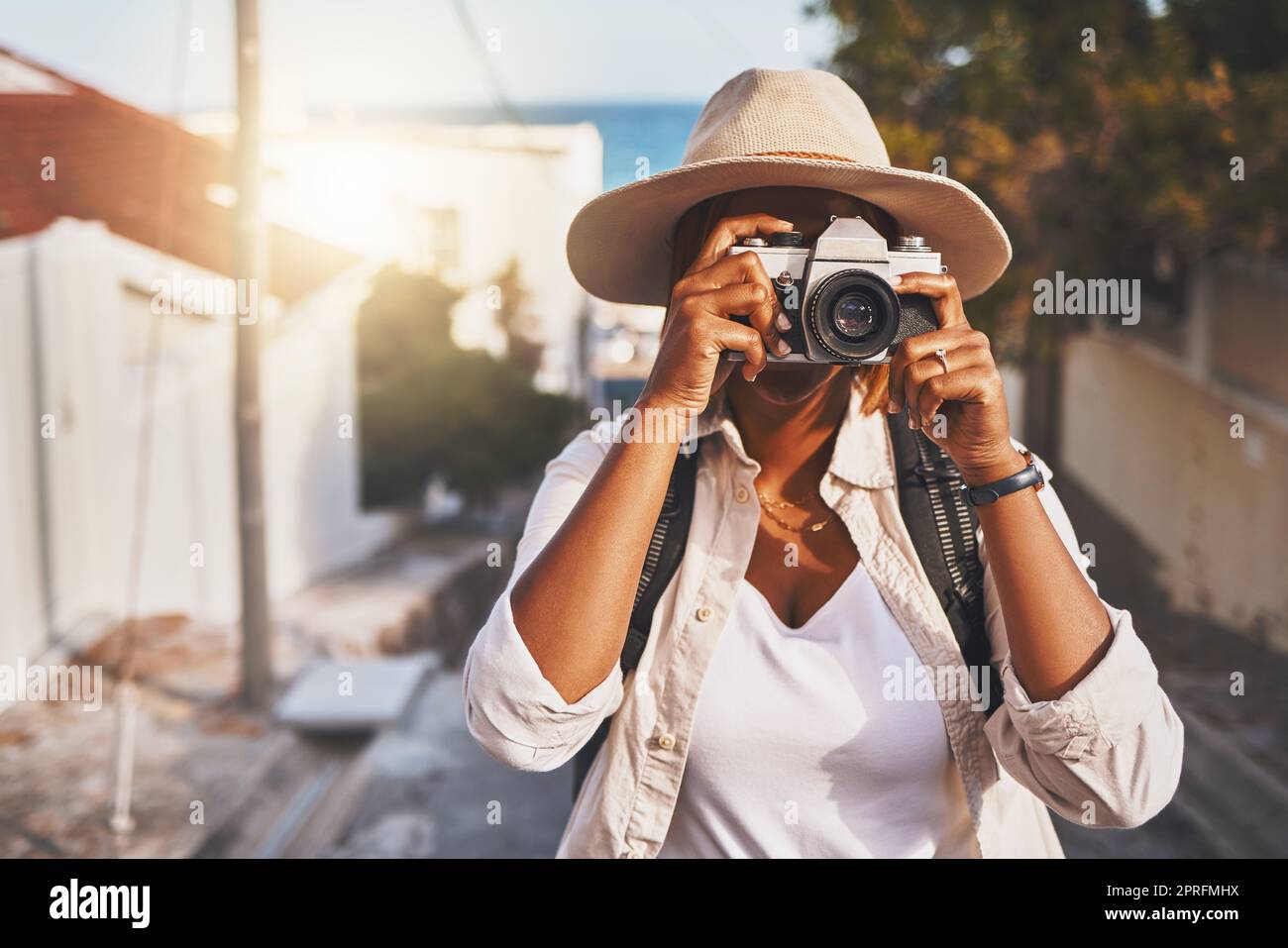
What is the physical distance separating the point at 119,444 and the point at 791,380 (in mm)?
5836

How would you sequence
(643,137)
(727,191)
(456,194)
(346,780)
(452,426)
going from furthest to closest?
(456,194), (452,426), (346,780), (643,137), (727,191)

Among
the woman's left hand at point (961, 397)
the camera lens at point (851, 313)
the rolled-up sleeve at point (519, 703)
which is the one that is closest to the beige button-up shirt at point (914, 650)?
the rolled-up sleeve at point (519, 703)

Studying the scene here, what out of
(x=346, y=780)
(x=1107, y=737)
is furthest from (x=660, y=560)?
(x=346, y=780)

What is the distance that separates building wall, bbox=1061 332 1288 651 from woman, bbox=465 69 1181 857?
18.0 ft

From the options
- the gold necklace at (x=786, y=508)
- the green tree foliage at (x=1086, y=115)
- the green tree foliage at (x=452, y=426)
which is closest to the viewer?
the gold necklace at (x=786, y=508)

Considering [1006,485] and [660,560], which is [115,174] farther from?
[1006,485]

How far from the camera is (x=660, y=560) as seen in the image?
1.43 metres

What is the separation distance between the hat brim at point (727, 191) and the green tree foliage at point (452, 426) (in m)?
9.49

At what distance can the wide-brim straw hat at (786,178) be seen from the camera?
140cm

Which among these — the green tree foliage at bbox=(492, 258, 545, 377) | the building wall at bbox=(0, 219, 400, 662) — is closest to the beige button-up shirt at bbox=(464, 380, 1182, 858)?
the building wall at bbox=(0, 219, 400, 662)

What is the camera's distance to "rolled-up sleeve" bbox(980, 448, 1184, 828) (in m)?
1.24

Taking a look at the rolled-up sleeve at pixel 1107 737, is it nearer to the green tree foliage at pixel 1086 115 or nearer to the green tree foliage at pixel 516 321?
the green tree foliage at pixel 1086 115

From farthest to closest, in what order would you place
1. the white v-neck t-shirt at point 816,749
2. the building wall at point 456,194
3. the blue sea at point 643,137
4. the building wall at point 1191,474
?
the building wall at point 456,194, the building wall at point 1191,474, the blue sea at point 643,137, the white v-neck t-shirt at point 816,749
